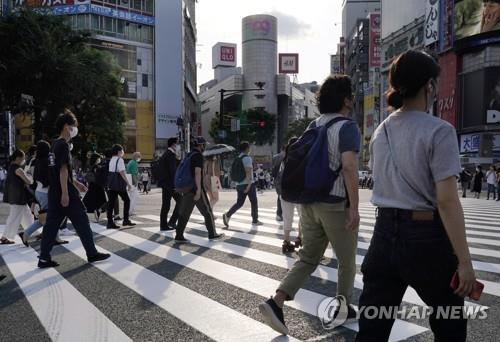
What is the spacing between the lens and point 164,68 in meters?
53.5

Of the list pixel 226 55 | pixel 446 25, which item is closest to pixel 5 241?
pixel 446 25

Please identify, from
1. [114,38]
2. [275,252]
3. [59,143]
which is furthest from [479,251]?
[114,38]

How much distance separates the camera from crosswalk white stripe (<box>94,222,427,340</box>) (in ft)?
10.4

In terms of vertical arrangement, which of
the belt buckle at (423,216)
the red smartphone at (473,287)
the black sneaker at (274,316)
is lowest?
the black sneaker at (274,316)

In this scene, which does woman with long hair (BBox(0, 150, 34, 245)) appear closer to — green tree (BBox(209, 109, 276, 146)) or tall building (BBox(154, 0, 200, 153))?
tall building (BBox(154, 0, 200, 153))

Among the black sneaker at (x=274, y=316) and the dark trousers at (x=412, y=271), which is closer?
the dark trousers at (x=412, y=271)

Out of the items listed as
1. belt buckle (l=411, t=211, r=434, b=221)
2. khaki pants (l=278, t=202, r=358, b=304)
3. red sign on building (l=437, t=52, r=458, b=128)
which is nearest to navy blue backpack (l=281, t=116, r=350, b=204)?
A: khaki pants (l=278, t=202, r=358, b=304)

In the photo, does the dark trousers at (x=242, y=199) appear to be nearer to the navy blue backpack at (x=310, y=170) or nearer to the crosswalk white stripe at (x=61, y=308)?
the crosswalk white stripe at (x=61, y=308)

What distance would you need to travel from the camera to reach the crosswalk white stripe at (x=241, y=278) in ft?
10.4

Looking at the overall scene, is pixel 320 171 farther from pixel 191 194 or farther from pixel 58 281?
pixel 191 194

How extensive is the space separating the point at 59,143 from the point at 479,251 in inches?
224

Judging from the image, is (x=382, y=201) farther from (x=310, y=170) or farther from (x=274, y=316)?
(x=274, y=316)

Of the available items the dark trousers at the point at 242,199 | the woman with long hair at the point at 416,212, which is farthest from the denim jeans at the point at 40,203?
the woman with long hair at the point at 416,212

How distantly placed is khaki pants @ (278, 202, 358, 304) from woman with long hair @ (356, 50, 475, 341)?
92cm
